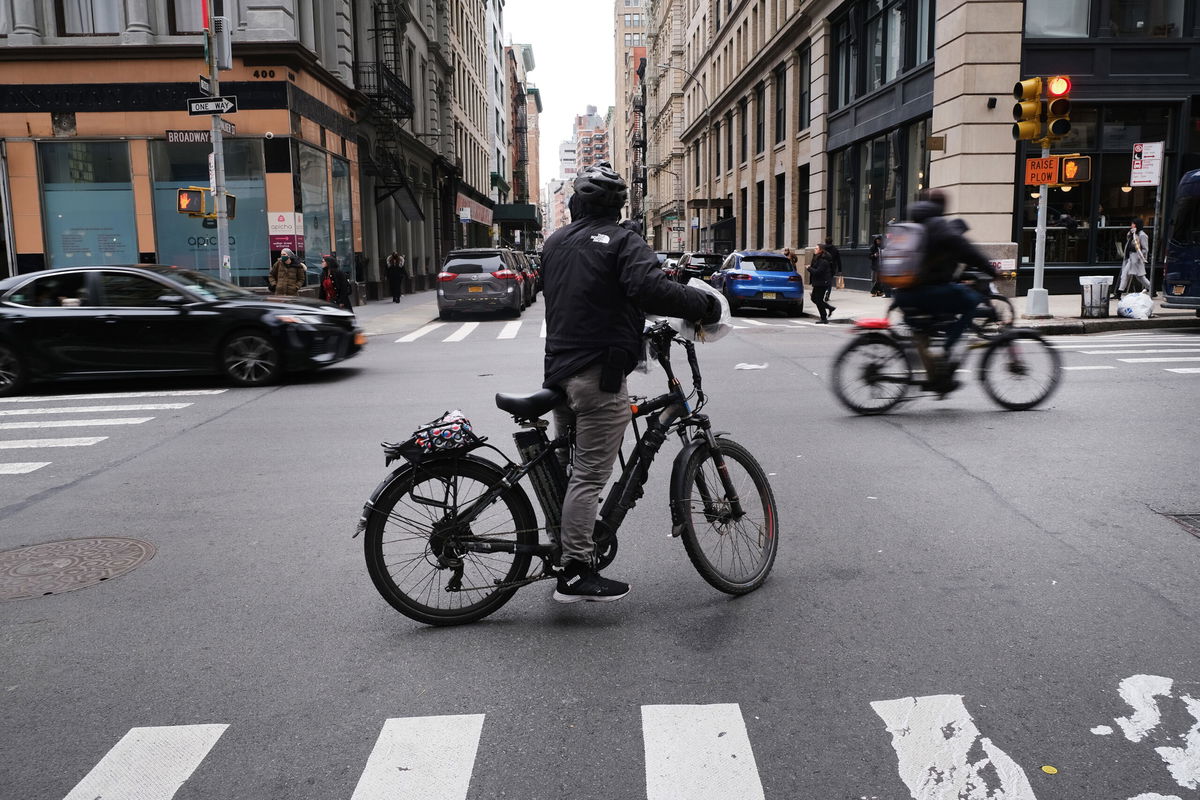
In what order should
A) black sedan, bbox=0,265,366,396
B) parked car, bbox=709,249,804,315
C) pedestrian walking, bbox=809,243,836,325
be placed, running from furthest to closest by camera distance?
parked car, bbox=709,249,804,315 → pedestrian walking, bbox=809,243,836,325 → black sedan, bbox=0,265,366,396

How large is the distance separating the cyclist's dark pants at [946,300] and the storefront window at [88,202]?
2139 cm

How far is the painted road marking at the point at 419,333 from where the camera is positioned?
61.2ft

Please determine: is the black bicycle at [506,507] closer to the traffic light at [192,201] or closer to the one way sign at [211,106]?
the one way sign at [211,106]

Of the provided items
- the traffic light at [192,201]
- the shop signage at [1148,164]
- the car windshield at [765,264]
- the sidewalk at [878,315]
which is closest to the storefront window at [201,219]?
the sidewalk at [878,315]

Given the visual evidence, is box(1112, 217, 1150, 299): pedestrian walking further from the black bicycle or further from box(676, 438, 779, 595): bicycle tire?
the black bicycle

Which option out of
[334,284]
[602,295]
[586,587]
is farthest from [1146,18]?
[586,587]

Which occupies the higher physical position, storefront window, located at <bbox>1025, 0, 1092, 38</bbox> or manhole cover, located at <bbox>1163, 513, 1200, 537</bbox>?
storefront window, located at <bbox>1025, 0, 1092, 38</bbox>

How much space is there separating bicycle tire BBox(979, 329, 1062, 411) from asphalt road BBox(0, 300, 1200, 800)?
73.6 inches

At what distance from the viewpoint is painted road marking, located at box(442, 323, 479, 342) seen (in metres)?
18.7

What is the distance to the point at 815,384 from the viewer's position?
1134 centimetres

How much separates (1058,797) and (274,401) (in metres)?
9.58

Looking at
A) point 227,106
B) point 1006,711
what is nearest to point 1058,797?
point 1006,711

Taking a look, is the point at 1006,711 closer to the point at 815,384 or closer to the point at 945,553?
the point at 945,553

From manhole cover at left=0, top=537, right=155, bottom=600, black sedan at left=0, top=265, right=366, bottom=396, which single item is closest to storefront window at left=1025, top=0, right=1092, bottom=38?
black sedan at left=0, top=265, right=366, bottom=396
